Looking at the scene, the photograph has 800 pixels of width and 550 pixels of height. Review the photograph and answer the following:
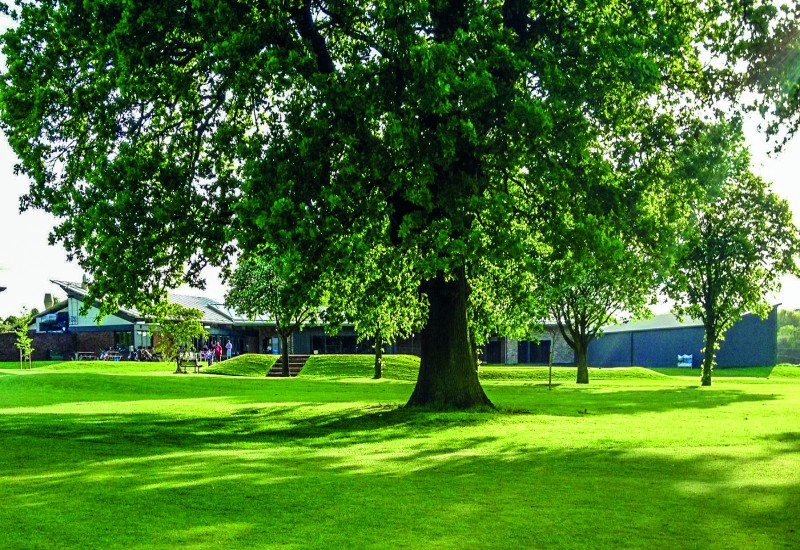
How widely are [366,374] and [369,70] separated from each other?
134ft

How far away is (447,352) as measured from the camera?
24172 mm

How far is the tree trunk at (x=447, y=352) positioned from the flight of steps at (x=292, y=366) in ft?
123

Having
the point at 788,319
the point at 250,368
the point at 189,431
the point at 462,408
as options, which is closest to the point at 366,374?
the point at 250,368

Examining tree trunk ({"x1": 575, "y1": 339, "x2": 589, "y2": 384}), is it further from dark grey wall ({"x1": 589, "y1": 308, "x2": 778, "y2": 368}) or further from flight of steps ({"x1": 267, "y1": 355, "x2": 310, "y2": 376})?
dark grey wall ({"x1": 589, "y1": 308, "x2": 778, "y2": 368})

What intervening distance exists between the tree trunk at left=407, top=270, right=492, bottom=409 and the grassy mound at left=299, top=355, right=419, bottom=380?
98.7ft

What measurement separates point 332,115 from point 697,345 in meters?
61.5

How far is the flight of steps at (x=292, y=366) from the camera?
61.2 metres

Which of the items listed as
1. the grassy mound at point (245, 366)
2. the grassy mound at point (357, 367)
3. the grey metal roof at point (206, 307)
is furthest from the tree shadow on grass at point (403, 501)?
the grey metal roof at point (206, 307)

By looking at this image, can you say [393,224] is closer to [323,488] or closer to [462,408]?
[462,408]

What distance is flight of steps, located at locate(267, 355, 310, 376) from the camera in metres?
61.2

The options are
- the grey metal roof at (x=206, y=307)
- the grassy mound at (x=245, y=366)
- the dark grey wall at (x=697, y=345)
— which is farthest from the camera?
the grey metal roof at (x=206, y=307)

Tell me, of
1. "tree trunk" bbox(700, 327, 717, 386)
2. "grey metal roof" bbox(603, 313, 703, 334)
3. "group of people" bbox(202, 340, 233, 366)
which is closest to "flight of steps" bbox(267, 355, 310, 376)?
"group of people" bbox(202, 340, 233, 366)

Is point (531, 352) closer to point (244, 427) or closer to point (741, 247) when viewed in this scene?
point (741, 247)

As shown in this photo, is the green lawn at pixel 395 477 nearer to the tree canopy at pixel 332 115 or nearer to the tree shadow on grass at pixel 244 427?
the tree shadow on grass at pixel 244 427
